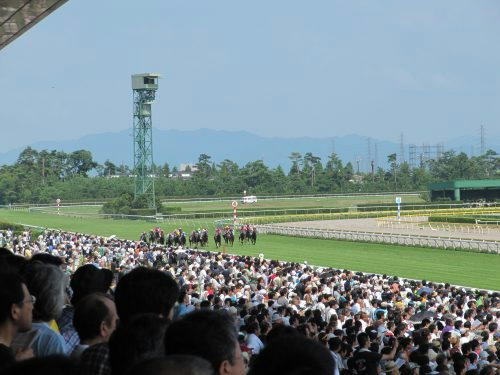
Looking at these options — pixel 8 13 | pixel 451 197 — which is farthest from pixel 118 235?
pixel 451 197

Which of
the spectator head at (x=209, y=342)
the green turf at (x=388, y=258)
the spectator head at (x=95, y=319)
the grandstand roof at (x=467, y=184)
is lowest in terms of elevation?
the green turf at (x=388, y=258)

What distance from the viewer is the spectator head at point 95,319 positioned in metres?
3.92

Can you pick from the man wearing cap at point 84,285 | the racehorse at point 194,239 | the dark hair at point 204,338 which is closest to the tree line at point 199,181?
the racehorse at point 194,239

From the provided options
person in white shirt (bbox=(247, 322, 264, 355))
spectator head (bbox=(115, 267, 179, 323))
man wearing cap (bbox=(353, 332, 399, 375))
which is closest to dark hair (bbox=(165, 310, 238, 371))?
spectator head (bbox=(115, 267, 179, 323))

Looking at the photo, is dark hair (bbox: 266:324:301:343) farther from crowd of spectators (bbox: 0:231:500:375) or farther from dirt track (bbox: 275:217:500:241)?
dirt track (bbox: 275:217:500:241)

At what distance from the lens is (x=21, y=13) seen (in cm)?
1046

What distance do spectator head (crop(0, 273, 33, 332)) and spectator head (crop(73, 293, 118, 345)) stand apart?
34cm

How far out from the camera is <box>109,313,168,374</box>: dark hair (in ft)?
9.22

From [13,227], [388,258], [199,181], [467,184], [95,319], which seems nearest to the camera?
[95,319]

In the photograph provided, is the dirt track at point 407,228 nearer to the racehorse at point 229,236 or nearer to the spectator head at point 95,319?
the racehorse at point 229,236

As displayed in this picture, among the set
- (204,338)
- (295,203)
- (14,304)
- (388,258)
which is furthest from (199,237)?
(295,203)

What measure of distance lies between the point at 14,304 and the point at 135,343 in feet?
3.27

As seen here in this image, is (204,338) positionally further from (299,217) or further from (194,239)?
(299,217)

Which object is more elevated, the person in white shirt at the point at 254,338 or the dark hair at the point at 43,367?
the dark hair at the point at 43,367
